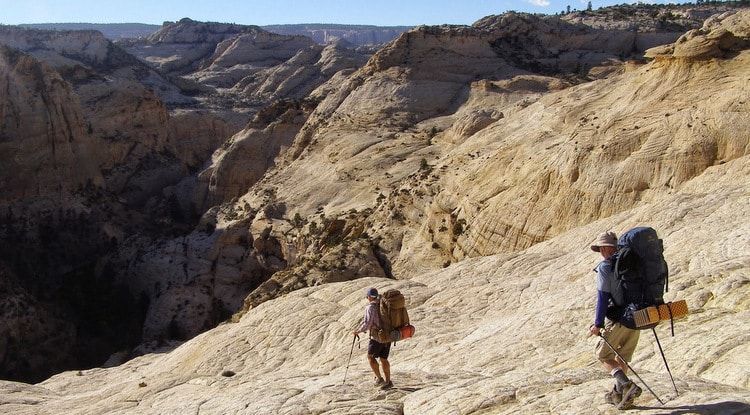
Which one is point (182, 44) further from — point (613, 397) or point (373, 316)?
point (613, 397)

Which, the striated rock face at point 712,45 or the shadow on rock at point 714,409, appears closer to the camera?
the shadow on rock at point 714,409

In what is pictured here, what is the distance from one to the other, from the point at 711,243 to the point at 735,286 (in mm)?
3521

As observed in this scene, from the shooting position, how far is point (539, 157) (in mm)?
24438

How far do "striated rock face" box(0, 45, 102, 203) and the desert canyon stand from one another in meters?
0.18

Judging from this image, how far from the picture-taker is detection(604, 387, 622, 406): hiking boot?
7.28m

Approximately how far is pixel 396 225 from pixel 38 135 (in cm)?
3276

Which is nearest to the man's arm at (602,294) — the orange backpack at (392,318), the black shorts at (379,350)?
the orange backpack at (392,318)

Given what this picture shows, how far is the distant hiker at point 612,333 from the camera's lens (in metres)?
7.25

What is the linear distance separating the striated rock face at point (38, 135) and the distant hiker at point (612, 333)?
48333mm

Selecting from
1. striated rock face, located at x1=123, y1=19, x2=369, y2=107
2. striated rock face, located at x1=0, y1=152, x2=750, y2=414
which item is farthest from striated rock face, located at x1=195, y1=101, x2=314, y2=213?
striated rock face, located at x1=123, y1=19, x2=369, y2=107

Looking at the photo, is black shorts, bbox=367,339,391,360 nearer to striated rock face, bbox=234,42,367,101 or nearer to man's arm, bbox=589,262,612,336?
man's arm, bbox=589,262,612,336

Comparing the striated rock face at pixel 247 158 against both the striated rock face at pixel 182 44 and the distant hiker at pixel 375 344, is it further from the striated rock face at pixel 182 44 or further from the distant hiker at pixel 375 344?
the striated rock face at pixel 182 44

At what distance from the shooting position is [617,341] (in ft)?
25.2

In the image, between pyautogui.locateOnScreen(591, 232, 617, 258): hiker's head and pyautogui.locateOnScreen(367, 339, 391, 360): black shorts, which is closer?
pyautogui.locateOnScreen(591, 232, 617, 258): hiker's head
